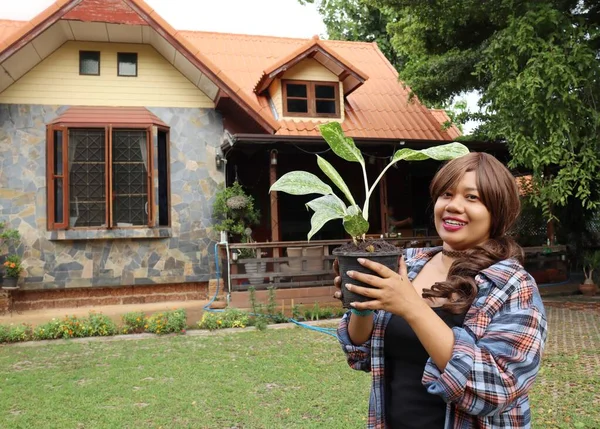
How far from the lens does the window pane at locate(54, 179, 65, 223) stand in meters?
9.59

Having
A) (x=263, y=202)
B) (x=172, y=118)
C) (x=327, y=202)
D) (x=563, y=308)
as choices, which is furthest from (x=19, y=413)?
(x=563, y=308)

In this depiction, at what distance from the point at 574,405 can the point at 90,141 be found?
9.00m

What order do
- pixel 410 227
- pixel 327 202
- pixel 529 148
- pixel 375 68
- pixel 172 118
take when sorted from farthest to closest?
pixel 375 68 → pixel 410 227 → pixel 172 118 → pixel 529 148 → pixel 327 202

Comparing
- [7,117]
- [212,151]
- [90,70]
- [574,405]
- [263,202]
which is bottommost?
[574,405]

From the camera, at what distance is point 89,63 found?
33.4ft

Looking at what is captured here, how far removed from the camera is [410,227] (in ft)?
42.9

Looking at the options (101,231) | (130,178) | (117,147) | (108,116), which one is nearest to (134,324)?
(101,231)

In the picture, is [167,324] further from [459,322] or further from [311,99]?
[459,322]

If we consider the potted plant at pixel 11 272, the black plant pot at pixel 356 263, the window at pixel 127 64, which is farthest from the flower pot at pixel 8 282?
the black plant pot at pixel 356 263

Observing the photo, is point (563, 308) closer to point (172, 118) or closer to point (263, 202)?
point (263, 202)

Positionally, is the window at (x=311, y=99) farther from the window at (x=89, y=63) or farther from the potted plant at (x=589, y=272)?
the potted plant at (x=589, y=272)

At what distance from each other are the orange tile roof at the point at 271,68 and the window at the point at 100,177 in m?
1.84

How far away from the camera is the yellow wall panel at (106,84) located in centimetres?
991

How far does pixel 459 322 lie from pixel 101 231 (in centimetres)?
923
